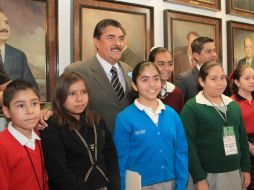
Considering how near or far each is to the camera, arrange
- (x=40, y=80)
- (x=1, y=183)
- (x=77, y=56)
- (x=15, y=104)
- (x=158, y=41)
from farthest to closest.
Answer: (x=158, y=41) < (x=77, y=56) < (x=40, y=80) < (x=15, y=104) < (x=1, y=183)

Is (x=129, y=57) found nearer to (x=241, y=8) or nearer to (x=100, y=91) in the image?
(x=100, y=91)

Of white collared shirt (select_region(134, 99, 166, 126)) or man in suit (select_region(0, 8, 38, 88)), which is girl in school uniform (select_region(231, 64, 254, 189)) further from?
man in suit (select_region(0, 8, 38, 88))

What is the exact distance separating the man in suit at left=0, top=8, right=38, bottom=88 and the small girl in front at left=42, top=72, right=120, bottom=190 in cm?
77

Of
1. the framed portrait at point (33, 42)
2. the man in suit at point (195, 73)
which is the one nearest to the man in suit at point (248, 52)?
the man in suit at point (195, 73)

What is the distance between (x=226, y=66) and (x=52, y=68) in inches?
107

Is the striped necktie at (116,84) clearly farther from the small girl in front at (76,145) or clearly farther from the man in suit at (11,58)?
the man in suit at (11,58)

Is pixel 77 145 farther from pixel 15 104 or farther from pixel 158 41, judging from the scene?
pixel 158 41

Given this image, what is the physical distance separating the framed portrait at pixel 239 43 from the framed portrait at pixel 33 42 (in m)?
2.68

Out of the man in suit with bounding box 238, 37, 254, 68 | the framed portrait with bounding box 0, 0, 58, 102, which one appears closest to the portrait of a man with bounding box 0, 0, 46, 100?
the framed portrait with bounding box 0, 0, 58, 102

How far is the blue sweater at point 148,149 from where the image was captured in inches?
95.4

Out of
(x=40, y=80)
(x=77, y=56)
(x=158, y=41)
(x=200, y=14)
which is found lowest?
(x=40, y=80)

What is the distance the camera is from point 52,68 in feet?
10.2

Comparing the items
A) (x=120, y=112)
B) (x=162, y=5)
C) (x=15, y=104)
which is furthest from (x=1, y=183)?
(x=162, y=5)

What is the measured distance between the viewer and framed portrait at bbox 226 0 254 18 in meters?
4.80
